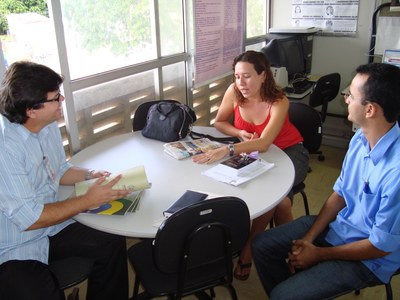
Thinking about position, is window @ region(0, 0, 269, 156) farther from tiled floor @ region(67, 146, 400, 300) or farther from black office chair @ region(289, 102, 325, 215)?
black office chair @ region(289, 102, 325, 215)

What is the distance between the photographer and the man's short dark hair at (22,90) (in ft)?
4.37

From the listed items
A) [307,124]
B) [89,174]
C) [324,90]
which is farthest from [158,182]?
[324,90]

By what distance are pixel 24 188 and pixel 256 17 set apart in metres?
3.43

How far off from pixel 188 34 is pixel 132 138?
124cm

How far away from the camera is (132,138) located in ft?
7.13

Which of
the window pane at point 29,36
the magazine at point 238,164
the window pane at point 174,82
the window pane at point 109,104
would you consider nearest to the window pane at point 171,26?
the window pane at point 174,82

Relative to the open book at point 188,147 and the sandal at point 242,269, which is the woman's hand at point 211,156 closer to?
the open book at point 188,147

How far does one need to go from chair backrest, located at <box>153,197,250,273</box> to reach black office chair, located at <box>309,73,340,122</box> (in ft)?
7.10

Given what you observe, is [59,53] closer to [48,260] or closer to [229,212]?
[48,260]

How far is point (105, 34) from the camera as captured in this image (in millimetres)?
2338

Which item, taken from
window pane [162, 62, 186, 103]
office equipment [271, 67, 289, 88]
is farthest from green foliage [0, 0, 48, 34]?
office equipment [271, 67, 289, 88]

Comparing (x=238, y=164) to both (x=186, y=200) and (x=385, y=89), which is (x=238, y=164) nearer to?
(x=186, y=200)

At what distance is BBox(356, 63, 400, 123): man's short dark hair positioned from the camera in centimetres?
130

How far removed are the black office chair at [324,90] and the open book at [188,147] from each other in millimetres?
1544
